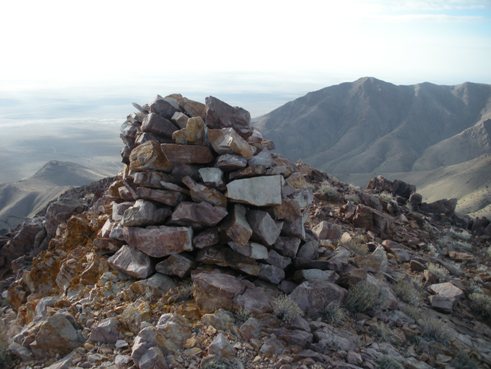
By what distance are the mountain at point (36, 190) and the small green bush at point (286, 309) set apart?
341 ft

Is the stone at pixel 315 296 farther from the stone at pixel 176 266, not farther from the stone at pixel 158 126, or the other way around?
the stone at pixel 158 126

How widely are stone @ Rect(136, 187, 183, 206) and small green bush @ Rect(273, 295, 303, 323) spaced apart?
10.3 feet

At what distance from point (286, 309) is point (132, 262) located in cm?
353

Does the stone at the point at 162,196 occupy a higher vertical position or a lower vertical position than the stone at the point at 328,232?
higher

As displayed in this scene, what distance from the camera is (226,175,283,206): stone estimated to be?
920 cm

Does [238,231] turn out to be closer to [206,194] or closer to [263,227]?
[263,227]

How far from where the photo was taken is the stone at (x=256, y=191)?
9.20 meters

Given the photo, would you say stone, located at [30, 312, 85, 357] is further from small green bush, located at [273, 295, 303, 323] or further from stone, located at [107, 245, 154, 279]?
small green bush, located at [273, 295, 303, 323]

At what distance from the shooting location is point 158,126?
34.4 ft

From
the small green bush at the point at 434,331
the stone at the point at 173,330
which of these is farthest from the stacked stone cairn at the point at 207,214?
the small green bush at the point at 434,331

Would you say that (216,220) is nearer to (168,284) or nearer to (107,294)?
(168,284)

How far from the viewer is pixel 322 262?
9.77 metres

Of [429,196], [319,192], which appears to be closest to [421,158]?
[429,196]

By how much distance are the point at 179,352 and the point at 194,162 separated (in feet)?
14.3
